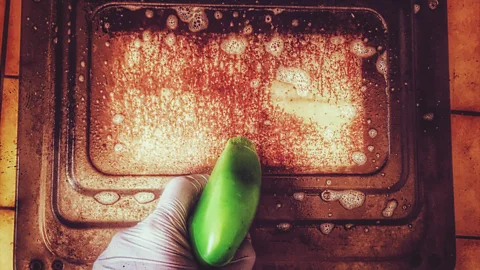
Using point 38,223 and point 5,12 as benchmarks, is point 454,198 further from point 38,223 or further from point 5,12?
point 5,12

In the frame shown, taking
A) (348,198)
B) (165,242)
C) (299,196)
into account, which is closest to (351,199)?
(348,198)

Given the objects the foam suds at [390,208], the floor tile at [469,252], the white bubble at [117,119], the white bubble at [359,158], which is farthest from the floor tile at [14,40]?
the floor tile at [469,252]

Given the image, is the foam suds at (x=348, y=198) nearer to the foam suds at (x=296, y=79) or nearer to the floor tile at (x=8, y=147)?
the foam suds at (x=296, y=79)

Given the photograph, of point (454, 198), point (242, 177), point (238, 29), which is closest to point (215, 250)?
point (242, 177)

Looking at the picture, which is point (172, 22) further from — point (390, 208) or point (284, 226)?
point (390, 208)

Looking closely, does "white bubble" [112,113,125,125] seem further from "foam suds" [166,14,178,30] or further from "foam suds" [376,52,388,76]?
"foam suds" [376,52,388,76]

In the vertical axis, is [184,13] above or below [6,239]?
above

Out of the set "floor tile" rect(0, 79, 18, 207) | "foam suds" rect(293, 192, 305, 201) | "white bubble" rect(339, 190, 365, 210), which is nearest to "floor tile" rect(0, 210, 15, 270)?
"floor tile" rect(0, 79, 18, 207)
